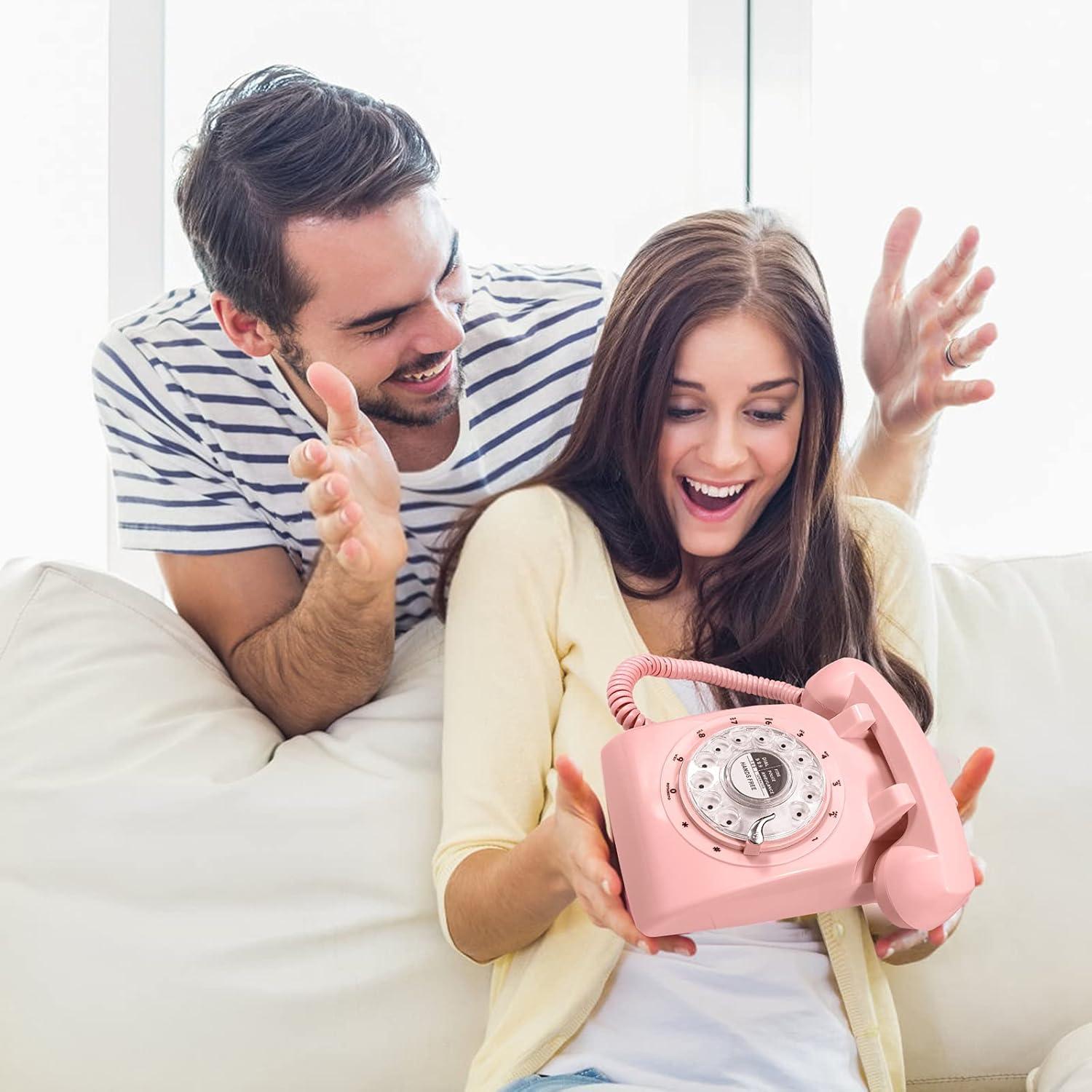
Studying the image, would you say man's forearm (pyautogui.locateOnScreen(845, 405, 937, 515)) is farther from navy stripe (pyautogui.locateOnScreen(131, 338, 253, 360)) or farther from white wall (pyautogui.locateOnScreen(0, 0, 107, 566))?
white wall (pyautogui.locateOnScreen(0, 0, 107, 566))

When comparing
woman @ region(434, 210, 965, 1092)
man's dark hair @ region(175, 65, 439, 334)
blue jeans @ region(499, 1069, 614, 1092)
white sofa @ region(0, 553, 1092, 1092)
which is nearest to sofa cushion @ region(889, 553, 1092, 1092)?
white sofa @ region(0, 553, 1092, 1092)

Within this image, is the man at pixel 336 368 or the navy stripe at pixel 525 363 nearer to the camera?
the man at pixel 336 368

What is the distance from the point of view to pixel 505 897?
919 millimetres

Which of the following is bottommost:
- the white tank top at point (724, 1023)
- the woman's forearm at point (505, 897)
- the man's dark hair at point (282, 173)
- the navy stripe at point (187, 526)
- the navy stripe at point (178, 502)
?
the white tank top at point (724, 1023)

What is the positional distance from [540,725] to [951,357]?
62 cm

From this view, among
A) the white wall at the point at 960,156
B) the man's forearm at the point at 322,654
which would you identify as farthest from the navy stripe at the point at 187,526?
the white wall at the point at 960,156

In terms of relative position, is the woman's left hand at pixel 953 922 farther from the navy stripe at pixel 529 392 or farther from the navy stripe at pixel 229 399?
the navy stripe at pixel 229 399

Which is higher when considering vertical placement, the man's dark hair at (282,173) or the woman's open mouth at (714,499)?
the man's dark hair at (282,173)

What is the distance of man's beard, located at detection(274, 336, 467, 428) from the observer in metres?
1.26

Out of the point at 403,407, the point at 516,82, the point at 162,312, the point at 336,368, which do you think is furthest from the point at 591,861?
the point at 516,82

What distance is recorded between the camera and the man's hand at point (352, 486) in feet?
3.18

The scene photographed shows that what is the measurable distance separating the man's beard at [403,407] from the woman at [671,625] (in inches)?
6.0

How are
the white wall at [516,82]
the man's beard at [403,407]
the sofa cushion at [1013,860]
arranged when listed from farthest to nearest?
1. the white wall at [516,82]
2. the man's beard at [403,407]
3. the sofa cushion at [1013,860]

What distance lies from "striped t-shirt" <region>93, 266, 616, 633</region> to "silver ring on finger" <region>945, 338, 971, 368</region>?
0.37m
